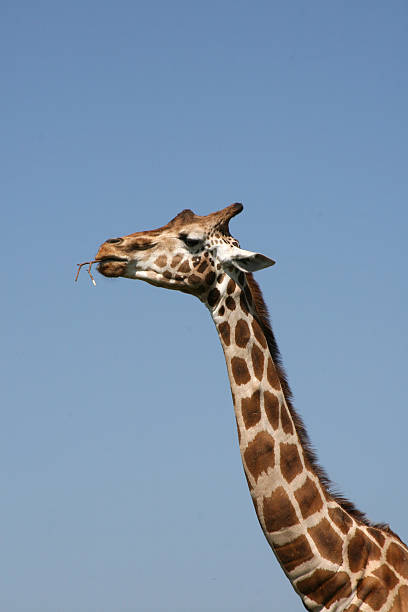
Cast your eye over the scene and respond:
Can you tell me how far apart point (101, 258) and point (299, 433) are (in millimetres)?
2881

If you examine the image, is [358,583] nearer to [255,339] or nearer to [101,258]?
[255,339]

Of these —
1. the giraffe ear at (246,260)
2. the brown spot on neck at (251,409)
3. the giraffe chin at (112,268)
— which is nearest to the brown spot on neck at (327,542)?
the brown spot on neck at (251,409)

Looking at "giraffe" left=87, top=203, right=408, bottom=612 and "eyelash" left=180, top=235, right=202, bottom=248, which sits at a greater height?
"eyelash" left=180, top=235, right=202, bottom=248

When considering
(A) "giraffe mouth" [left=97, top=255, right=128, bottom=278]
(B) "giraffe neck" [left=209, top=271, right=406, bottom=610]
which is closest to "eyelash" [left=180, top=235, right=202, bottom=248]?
(B) "giraffe neck" [left=209, top=271, right=406, bottom=610]

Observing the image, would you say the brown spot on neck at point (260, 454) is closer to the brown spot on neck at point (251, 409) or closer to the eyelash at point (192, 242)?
the brown spot on neck at point (251, 409)

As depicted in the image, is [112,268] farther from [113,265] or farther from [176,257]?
[176,257]

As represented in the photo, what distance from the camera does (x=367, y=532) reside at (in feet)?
31.6

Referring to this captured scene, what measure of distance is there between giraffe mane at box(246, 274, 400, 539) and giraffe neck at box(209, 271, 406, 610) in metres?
0.02

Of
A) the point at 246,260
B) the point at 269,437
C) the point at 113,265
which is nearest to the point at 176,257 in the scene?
the point at 113,265

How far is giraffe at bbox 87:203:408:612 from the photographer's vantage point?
30.2 ft

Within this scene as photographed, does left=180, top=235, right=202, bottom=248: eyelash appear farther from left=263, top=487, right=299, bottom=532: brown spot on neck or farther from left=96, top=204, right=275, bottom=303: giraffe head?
left=263, top=487, right=299, bottom=532: brown spot on neck

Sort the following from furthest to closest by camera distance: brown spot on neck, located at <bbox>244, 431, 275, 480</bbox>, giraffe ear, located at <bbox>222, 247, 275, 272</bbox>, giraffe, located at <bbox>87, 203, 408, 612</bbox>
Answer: giraffe ear, located at <bbox>222, 247, 275, 272</bbox> → brown spot on neck, located at <bbox>244, 431, 275, 480</bbox> → giraffe, located at <bbox>87, 203, 408, 612</bbox>

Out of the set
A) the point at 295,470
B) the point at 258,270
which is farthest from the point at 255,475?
the point at 258,270

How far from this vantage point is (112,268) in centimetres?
1013
